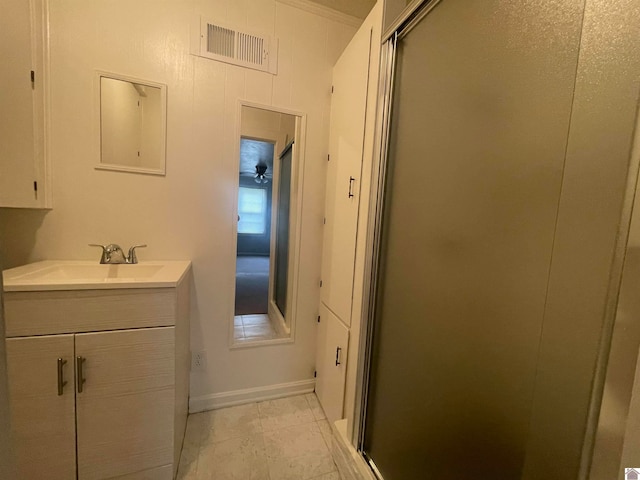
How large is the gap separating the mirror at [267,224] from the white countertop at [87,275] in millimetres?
444

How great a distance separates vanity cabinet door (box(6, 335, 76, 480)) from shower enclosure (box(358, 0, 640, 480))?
130 centimetres

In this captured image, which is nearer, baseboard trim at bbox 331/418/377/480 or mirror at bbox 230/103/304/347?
baseboard trim at bbox 331/418/377/480

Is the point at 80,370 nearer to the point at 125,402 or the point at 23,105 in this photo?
the point at 125,402

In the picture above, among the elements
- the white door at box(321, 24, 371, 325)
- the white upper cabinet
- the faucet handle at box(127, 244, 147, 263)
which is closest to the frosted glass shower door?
the white door at box(321, 24, 371, 325)

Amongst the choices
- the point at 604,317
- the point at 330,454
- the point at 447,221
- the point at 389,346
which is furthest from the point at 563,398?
the point at 330,454

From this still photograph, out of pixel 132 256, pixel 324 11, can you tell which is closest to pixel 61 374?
pixel 132 256

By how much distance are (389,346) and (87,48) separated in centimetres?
213

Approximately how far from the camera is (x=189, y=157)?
1.54m

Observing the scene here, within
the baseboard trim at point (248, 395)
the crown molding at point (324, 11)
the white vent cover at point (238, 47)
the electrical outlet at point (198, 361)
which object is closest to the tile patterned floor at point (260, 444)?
the baseboard trim at point (248, 395)

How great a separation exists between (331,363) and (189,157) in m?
1.54

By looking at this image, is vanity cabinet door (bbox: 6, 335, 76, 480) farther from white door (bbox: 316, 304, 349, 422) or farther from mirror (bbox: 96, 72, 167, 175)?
white door (bbox: 316, 304, 349, 422)

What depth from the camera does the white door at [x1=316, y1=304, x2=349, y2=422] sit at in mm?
1411

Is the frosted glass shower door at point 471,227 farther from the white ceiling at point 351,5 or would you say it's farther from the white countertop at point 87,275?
the white countertop at point 87,275

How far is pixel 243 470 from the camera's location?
129 cm
